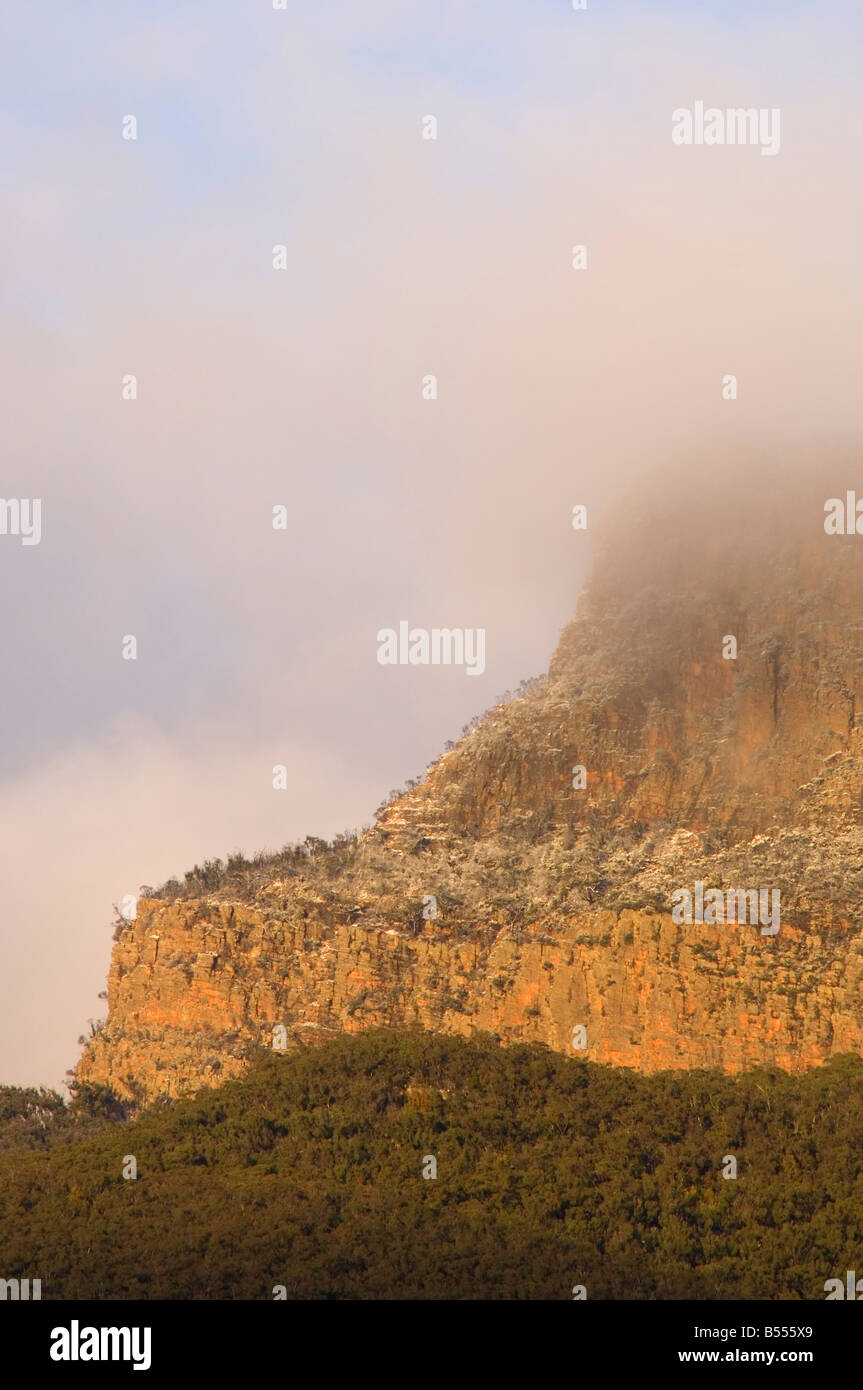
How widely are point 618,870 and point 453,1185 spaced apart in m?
15.6

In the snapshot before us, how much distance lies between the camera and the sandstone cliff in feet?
161

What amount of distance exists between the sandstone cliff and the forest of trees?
97.0 inches

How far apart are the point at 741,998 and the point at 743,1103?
15.5ft

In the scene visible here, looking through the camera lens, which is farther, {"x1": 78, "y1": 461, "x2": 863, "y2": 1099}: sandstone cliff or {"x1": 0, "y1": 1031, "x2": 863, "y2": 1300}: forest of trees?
{"x1": 78, "y1": 461, "x2": 863, "y2": 1099}: sandstone cliff

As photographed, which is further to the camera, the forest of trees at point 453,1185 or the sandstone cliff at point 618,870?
the sandstone cliff at point 618,870

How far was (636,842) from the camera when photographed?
56719 mm

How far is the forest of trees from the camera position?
1449 inches

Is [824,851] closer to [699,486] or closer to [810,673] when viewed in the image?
[810,673]

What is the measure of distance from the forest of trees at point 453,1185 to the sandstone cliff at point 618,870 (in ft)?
8.08

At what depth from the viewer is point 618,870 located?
55.3 meters

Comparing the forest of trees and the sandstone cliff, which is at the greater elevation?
the sandstone cliff

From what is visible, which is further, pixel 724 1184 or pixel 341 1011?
A: pixel 341 1011

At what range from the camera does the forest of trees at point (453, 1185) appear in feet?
121
